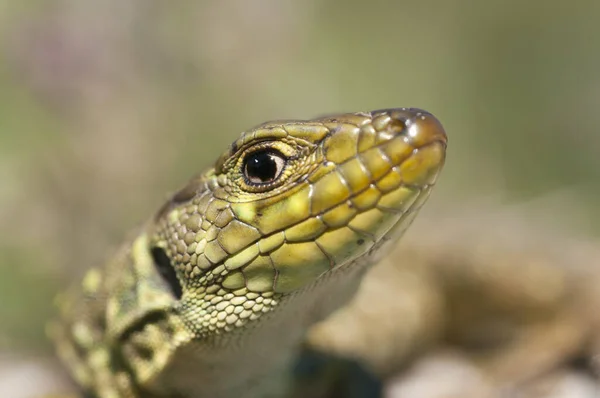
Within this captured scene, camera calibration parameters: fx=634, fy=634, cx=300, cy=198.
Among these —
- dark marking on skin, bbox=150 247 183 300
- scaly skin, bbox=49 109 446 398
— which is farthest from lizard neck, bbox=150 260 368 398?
dark marking on skin, bbox=150 247 183 300

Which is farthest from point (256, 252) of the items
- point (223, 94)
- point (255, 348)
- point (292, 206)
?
point (223, 94)

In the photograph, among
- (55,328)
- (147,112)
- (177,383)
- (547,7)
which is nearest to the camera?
(177,383)

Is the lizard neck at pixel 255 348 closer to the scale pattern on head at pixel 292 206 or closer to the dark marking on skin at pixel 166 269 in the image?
the scale pattern on head at pixel 292 206

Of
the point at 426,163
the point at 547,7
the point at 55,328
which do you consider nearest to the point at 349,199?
the point at 426,163

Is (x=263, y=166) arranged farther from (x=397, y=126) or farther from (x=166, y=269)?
(x=166, y=269)

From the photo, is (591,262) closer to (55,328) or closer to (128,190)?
(55,328)

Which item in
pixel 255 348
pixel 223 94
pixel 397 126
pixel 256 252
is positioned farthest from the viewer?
pixel 223 94

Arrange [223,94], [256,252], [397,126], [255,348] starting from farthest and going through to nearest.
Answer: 1. [223,94]
2. [255,348]
3. [256,252]
4. [397,126]

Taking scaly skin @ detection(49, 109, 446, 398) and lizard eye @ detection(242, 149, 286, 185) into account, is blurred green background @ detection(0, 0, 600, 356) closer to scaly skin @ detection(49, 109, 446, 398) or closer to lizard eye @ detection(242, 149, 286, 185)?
scaly skin @ detection(49, 109, 446, 398)
